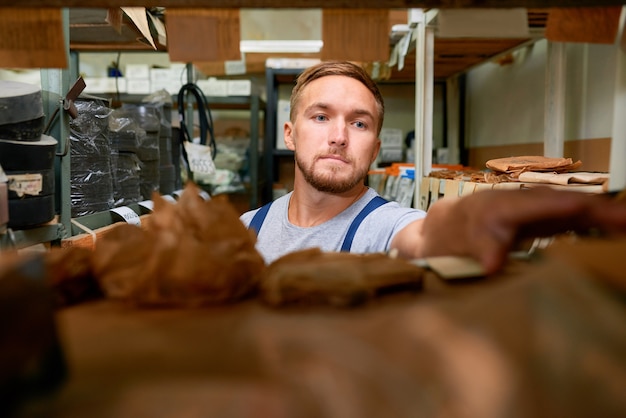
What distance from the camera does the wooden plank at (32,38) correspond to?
54cm

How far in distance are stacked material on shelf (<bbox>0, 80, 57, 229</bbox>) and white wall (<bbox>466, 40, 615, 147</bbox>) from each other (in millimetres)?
1871

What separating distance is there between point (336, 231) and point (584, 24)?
2.54 ft

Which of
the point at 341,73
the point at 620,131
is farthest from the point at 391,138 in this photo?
the point at 620,131

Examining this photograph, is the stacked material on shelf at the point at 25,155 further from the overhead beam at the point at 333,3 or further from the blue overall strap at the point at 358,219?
the blue overall strap at the point at 358,219

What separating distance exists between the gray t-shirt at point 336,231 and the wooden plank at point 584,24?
1.73 ft

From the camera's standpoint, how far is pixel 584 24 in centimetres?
54

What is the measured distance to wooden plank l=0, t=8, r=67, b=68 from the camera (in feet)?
1.76

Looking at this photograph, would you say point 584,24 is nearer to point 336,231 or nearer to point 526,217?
point 526,217

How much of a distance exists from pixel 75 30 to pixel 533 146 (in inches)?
91.3

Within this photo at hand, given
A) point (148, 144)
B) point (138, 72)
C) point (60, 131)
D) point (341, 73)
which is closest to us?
point (341, 73)

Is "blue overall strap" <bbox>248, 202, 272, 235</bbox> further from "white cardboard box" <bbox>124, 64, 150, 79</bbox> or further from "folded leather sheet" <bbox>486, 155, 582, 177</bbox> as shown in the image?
"white cardboard box" <bbox>124, 64, 150, 79</bbox>

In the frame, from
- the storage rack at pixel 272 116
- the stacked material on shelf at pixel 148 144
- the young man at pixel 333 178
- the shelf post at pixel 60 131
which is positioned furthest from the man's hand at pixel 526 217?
the storage rack at pixel 272 116

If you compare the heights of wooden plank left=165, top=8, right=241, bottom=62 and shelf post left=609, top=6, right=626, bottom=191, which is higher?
wooden plank left=165, top=8, right=241, bottom=62

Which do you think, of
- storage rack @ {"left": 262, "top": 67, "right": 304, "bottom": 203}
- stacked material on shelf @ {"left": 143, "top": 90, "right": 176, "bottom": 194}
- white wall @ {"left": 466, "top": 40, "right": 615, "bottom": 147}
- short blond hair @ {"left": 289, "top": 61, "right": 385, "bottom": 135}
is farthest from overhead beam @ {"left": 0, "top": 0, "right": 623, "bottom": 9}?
storage rack @ {"left": 262, "top": 67, "right": 304, "bottom": 203}
